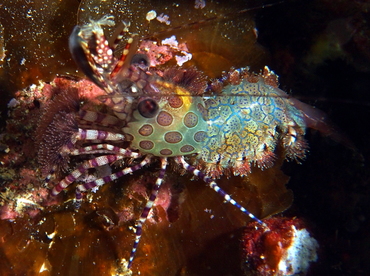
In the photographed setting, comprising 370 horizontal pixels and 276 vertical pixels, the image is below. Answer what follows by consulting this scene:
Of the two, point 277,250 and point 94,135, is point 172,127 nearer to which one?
point 94,135

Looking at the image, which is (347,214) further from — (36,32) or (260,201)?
(36,32)

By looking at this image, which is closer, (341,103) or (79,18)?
(79,18)

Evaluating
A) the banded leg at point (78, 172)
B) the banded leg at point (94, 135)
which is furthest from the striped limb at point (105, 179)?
the banded leg at point (94, 135)

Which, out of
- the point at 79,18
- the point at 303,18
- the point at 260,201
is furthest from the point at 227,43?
the point at 260,201

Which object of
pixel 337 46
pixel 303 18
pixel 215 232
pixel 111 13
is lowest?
pixel 215 232

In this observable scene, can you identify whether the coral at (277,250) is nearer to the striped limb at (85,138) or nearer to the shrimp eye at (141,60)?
the striped limb at (85,138)

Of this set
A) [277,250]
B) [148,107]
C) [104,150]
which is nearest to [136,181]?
[104,150]
